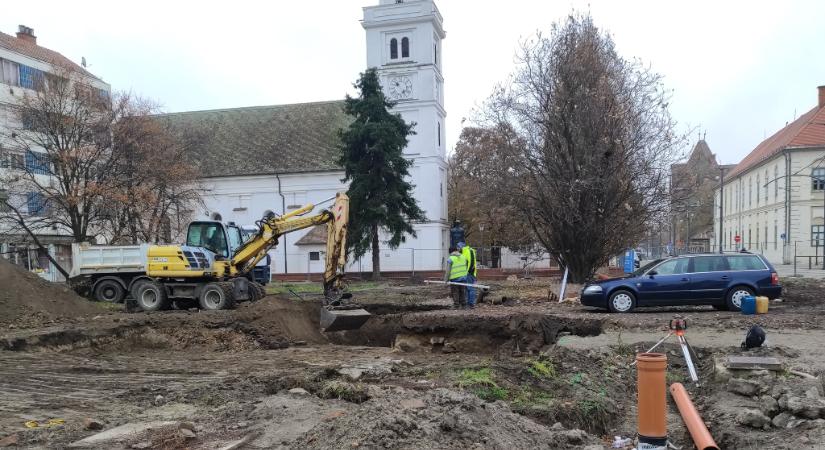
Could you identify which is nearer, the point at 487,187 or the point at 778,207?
the point at 487,187

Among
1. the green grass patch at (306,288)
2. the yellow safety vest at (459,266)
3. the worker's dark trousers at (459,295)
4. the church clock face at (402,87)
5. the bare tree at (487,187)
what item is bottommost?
the green grass patch at (306,288)

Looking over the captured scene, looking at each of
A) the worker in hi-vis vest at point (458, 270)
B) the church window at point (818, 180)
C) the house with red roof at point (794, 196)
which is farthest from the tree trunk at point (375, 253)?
the church window at point (818, 180)

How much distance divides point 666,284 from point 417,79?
3220cm

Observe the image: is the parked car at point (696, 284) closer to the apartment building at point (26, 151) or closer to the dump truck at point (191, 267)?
the dump truck at point (191, 267)

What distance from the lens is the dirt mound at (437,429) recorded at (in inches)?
197

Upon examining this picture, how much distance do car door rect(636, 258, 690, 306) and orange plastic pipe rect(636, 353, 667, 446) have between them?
408 inches

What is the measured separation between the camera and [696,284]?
46.7 ft

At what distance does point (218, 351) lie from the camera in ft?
43.0

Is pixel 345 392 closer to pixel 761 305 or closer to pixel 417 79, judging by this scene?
pixel 761 305

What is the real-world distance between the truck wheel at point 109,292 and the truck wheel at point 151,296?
1.52 metres

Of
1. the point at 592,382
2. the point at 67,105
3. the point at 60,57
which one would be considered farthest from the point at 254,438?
the point at 60,57

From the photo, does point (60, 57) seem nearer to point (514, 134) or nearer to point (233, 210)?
point (233, 210)

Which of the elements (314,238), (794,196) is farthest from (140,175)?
(794,196)

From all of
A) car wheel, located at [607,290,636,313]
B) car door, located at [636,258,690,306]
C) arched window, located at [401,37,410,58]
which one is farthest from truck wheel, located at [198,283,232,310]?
arched window, located at [401,37,410,58]
